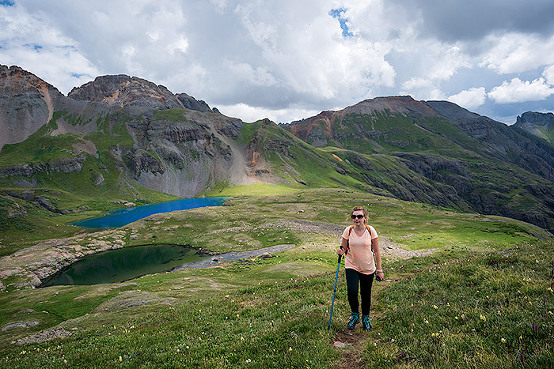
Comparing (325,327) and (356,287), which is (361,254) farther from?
(325,327)

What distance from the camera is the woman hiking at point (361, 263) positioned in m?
10.7

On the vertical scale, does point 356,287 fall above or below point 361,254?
below

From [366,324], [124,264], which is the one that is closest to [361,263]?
[366,324]

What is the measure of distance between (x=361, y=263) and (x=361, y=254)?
394mm

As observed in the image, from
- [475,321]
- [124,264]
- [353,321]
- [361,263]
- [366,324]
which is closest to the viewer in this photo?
[475,321]

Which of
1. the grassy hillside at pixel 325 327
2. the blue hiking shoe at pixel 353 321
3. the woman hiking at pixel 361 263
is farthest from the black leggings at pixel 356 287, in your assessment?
the grassy hillside at pixel 325 327

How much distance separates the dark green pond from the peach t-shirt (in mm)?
58189

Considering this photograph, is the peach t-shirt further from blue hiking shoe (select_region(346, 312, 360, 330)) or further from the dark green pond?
the dark green pond

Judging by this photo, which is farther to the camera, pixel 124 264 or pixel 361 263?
pixel 124 264

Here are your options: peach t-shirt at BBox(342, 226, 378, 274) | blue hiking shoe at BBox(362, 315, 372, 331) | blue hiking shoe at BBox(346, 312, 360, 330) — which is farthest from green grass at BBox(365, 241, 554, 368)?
peach t-shirt at BBox(342, 226, 378, 274)

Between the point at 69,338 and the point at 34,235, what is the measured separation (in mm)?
103610

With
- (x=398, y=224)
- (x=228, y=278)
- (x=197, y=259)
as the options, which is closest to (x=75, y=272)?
(x=197, y=259)

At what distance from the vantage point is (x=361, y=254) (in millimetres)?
10633

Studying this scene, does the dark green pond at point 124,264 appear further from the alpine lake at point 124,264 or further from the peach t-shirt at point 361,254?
the peach t-shirt at point 361,254
